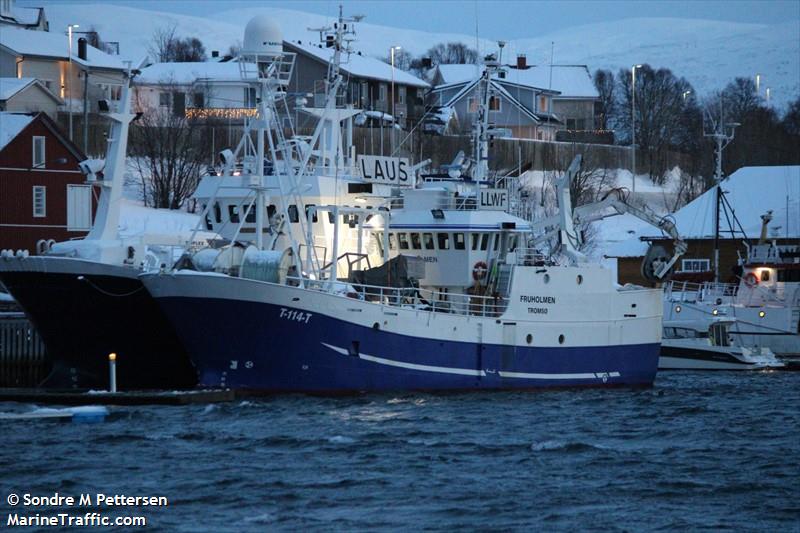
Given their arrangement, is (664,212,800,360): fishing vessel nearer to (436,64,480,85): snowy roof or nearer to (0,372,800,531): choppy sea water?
(0,372,800,531): choppy sea water

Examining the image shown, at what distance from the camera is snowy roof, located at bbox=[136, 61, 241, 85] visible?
82375mm

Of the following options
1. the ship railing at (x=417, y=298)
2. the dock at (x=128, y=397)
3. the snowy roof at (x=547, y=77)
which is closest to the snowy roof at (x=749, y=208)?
the snowy roof at (x=547, y=77)

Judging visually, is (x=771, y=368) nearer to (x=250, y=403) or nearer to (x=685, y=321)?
(x=685, y=321)

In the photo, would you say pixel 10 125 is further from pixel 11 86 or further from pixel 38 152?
pixel 11 86

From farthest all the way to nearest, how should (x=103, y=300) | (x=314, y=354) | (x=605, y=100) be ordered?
(x=605, y=100), (x=103, y=300), (x=314, y=354)

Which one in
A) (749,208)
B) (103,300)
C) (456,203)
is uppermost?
(749,208)

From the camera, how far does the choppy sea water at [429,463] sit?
76.9ft

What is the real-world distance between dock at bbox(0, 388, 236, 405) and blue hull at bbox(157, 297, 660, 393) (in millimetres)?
848

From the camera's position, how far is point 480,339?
36781mm

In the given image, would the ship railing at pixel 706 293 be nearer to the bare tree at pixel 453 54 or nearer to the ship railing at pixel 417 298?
the ship railing at pixel 417 298

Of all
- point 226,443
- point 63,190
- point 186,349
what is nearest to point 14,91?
point 63,190

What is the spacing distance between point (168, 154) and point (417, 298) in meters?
33.4

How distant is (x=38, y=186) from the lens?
55.1 metres

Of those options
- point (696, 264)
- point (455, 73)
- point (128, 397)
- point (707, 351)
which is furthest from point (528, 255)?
point (455, 73)
